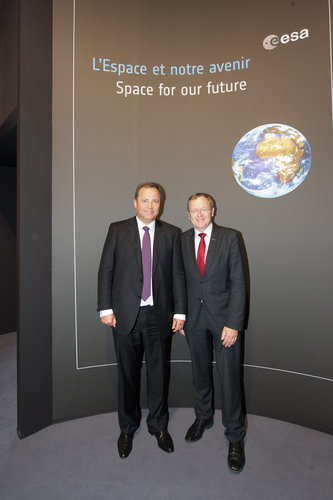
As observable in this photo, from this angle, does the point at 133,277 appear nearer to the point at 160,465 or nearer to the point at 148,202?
the point at 148,202

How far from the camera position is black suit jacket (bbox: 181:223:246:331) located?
7.04ft

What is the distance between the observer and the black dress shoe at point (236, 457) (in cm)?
202

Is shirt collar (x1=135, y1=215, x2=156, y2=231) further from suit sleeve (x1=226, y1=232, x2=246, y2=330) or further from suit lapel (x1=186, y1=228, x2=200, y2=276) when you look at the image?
suit sleeve (x1=226, y1=232, x2=246, y2=330)

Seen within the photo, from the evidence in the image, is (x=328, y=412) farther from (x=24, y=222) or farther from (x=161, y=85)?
(x=161, y=85)

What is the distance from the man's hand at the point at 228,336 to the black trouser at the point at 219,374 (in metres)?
0.06

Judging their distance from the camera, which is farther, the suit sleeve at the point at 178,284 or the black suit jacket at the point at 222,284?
the suit sleeve at the point at 178,284

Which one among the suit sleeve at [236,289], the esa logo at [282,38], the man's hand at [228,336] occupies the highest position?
the esa logo at [282,38]

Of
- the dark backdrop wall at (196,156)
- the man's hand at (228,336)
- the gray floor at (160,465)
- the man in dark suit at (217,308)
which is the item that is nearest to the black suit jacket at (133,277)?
the man in dark suit at (217,308)

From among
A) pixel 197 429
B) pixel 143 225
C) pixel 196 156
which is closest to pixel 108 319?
pixel 143 225

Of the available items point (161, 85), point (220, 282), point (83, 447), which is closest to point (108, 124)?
point (161, 85)

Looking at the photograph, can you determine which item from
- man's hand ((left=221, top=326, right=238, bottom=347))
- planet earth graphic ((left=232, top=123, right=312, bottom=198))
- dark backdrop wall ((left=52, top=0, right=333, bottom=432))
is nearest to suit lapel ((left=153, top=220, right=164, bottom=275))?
dark backdrop wall ((left=52, top=0, right=333, bottom=432))

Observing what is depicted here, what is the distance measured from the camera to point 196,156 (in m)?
2.78

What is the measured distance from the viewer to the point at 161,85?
2773mm

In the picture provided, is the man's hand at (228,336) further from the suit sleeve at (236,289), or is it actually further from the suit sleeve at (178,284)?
the suit sleeve at (178,284)
